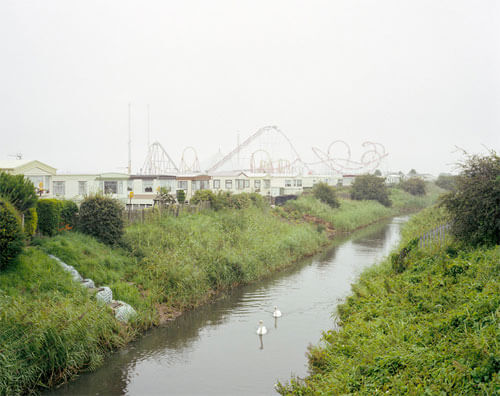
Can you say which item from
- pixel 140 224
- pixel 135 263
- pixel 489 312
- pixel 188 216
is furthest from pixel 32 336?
pixel 188 216

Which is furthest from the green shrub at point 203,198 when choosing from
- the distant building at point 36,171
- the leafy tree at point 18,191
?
the leafy tree at point 18,191

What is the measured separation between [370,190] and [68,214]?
4790 centimetres

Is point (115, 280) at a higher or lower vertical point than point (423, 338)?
lower

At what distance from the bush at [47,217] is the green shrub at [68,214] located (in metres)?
1.09

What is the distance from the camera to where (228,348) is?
40.0 ft

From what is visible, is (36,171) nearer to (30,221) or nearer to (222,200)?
(222,200)

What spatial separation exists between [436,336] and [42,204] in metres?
13.9

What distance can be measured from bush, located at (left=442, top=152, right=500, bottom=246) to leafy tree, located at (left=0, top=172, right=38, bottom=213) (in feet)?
48.9

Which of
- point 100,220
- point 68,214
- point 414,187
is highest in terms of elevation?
point 414,187

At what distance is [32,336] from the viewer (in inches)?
370

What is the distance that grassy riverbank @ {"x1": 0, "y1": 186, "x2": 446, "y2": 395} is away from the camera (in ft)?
31.2

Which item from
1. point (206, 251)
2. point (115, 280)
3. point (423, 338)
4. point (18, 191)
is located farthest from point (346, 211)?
point (423, 338)

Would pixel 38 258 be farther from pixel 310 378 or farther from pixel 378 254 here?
pixel 378 254

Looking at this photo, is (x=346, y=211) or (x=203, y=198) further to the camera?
(x=346, y=211)
